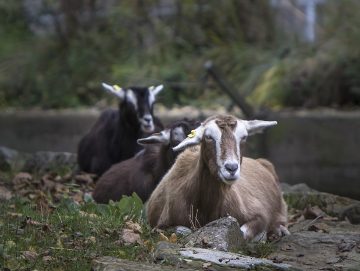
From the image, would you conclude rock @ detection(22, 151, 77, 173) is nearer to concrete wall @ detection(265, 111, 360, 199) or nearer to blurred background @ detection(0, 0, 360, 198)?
blurred background @ detection(0, 0, 360, 198)

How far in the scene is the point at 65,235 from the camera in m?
7.80

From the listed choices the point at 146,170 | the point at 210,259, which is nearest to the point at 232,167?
the point at 210,259

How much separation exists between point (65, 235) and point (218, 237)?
1134 millimetres

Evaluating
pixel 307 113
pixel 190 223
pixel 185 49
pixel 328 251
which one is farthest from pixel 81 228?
pixel 185 49

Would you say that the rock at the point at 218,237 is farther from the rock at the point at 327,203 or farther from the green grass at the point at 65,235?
the rock at the point at 327,203

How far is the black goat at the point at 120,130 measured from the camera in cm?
1376

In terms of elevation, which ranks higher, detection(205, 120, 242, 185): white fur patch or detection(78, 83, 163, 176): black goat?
detection(205, 120, 242, 185): white fur patch

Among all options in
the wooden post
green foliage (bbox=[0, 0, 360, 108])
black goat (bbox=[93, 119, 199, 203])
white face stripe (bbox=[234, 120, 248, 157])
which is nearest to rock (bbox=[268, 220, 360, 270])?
white face stripe (bbox=[234, 120, 248, 157])

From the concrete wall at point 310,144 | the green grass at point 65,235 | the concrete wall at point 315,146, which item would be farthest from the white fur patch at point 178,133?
the concrete wall at point 315,146

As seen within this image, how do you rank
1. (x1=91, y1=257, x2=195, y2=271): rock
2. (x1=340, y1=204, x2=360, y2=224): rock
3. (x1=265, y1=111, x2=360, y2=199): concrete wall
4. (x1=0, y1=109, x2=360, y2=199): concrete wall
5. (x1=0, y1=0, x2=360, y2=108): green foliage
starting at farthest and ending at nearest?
(x1=0, y1=0, x2=360, y2=108): green foliage < (x1=265, y1=111, x2=360, y2=199): concrete wall < (x1=0, y1=109, x2=360, y2=199): concrete wall < (x1=340, y1=204, x2=360, y2=224): rock < (x1=91, y1=257, x2=195, y2=271): rock

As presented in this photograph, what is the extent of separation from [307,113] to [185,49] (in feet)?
14.1

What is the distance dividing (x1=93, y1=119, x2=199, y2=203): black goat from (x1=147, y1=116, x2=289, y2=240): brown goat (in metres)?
1.12

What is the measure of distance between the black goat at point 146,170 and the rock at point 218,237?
268 cm

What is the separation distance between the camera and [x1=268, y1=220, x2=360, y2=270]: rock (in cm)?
780
